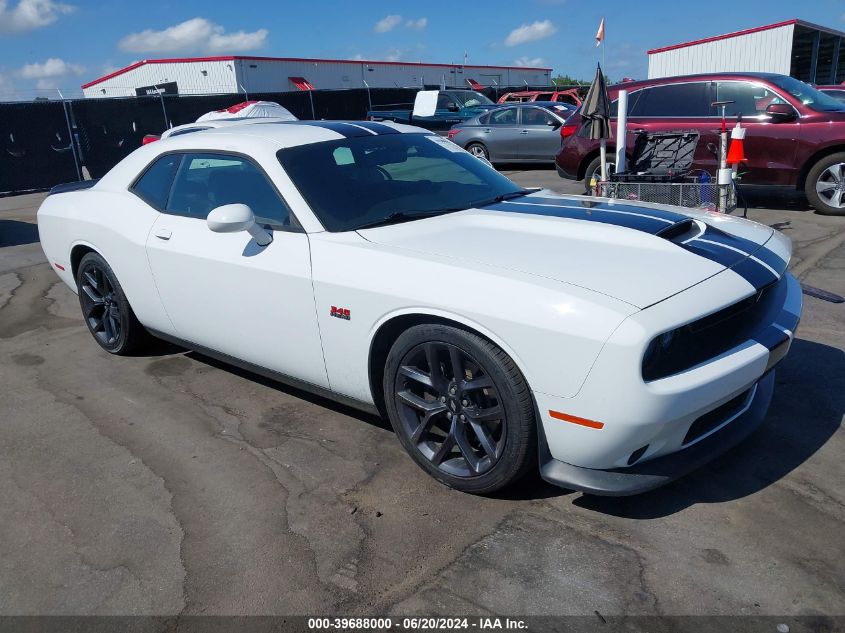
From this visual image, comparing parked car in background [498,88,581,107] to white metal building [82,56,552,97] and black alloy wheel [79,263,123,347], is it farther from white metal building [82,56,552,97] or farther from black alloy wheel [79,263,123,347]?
black alloy wheel [79,263,123,347]

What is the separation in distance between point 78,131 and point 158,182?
1513cm

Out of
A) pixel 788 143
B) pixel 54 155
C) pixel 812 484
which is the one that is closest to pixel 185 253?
pixel 812 484

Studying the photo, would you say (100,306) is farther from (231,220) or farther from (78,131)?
(78,131)

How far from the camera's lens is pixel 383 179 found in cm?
376

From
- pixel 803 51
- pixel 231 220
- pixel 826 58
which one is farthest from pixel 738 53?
pixel 231 220

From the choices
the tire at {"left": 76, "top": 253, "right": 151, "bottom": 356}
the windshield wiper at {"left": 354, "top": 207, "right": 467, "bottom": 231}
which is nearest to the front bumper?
the windshield wiper at {"left": 354, "top": 207, "right": 467, "bottom": 231}

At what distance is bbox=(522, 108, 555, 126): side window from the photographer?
14328mm

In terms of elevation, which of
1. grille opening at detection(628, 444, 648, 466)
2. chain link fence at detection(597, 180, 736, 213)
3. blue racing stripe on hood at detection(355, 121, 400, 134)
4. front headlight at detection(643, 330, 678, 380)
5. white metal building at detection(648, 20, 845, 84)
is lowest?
grille opening at detection(628, 444, 648, 466)

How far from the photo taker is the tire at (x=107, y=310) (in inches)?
181

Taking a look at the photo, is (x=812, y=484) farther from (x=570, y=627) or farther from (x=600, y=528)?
(x=570, y=627)

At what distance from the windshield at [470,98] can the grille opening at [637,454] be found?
18081 millimetres

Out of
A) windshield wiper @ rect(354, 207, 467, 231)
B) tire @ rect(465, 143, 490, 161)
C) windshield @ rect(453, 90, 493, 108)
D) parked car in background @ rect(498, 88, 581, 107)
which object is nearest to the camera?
windshield wiper @ rect(354, 207, 467, 231)

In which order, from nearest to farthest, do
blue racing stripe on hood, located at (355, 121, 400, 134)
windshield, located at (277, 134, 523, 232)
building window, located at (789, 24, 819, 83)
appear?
windshield, located at (277, 134, 523, 232) → blue racing stripe on hood, located at (355, 121, 400, 134) → building window, located at (789, 24, 819, 83)

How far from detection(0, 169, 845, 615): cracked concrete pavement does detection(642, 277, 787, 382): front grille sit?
0.68 meters
